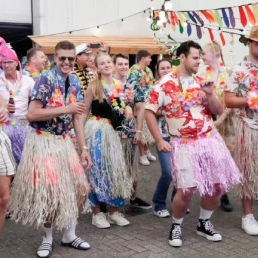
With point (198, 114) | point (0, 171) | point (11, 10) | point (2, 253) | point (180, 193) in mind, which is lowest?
point (2, 253)

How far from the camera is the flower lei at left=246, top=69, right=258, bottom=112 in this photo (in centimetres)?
418

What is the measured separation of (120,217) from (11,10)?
348 inches

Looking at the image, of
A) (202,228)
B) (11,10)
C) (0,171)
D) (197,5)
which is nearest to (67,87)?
(0,171)

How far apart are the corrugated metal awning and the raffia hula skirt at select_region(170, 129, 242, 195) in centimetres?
713

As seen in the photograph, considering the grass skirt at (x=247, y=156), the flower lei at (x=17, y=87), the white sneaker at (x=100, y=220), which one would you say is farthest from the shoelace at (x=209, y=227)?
the flower lei at (x=17, y=87)

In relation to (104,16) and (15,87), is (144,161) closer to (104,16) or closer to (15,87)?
(15,87)

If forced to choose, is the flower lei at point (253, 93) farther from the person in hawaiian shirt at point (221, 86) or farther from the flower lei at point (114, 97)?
the flower lei at point (114, 97)

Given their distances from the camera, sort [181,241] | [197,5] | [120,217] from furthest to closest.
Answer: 1. [197,5]
2. [120,217]
3. [181,241]

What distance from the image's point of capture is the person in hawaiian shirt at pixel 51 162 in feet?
12.1

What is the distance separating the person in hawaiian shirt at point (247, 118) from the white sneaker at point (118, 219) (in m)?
1.17

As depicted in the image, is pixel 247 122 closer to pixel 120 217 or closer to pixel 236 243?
pixel 236 243

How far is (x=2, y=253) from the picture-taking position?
3977 mm

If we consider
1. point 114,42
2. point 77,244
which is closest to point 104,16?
point 114,42

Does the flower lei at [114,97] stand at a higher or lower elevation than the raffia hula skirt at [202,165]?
higher
